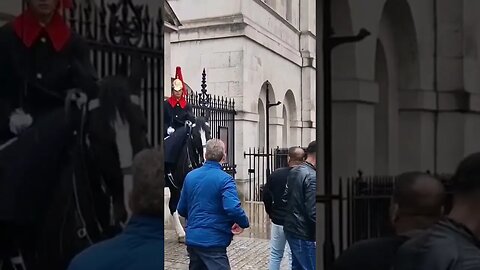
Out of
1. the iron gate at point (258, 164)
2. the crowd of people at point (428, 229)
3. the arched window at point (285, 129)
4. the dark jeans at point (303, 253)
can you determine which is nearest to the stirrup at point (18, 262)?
the crowd of people at point (428, 229)

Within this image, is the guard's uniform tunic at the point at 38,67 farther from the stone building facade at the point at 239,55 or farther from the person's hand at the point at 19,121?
the stone building facade at the point at 239,55

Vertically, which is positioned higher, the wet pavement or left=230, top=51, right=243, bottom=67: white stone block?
left=230, top=51, right=243, bottom=67: white stone block

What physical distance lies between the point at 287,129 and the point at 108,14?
670 inches

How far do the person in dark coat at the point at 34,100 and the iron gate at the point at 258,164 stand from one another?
10.6 metres

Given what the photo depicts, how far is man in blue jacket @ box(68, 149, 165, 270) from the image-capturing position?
1703 mm

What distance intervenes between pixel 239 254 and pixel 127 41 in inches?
256

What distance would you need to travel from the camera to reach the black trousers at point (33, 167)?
1.54 meters

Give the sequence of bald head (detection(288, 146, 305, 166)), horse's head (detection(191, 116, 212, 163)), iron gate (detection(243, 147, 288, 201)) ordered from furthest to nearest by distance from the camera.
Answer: iron gate (detection(243, 147, 288, 201)), horse's head (detection(191, 116, 212, 163)), bald head (detection(288, 146, 305, 166))

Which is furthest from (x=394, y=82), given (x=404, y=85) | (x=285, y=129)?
(x=285, y=129)

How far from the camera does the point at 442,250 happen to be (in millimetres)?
1417

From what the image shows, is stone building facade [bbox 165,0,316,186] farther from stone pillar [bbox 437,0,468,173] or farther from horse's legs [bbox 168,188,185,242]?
stone pillar [bbox 437,0,468,173]

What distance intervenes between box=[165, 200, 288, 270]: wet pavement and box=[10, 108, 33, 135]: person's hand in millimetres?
5453

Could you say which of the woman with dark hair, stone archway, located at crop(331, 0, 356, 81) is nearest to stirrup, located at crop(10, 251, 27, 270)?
stone archway, located at crop(331, 0, 356, 81)

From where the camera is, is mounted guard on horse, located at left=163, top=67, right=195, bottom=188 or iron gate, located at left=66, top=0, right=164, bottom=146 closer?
iron gate, located at left=66, top=0, right=164, bottom=146
